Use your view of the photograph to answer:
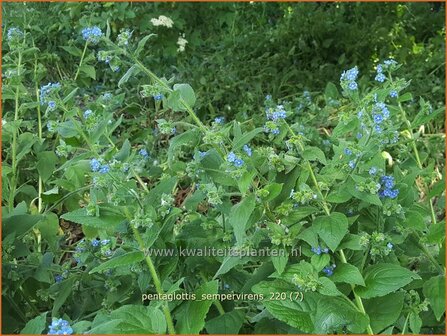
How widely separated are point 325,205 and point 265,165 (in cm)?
19

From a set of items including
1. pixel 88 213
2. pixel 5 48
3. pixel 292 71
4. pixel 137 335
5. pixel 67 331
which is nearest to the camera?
pixel 67 331

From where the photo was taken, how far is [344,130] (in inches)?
76.7

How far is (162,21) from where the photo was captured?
484 centimetres

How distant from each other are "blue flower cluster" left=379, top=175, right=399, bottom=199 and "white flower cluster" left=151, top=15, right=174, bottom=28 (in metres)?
3.26

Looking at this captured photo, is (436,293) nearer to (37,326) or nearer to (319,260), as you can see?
(319,260)

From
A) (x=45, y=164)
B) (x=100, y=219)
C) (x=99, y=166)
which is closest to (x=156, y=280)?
(x=100, y=219)

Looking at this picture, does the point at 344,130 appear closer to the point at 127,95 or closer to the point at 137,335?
the point at 137,335

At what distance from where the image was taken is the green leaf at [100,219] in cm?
173

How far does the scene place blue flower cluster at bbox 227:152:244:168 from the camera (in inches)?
66.2

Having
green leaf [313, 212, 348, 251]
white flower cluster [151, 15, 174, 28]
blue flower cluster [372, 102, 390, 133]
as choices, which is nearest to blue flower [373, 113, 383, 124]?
blue flower cluster [372, 102, 390, 133]

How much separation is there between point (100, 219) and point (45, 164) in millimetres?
958

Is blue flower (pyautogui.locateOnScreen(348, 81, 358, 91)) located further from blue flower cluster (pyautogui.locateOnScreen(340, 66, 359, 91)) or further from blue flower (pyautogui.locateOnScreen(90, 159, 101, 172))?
blue flower (pyautogui.locateOnScreen(90, 159, 101, 172))

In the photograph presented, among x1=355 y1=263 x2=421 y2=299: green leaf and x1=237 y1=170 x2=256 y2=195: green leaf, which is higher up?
x1=237 y1=170 x2=256 y2=195: green leaf

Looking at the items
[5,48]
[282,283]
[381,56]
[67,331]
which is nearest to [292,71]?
[381,56]
